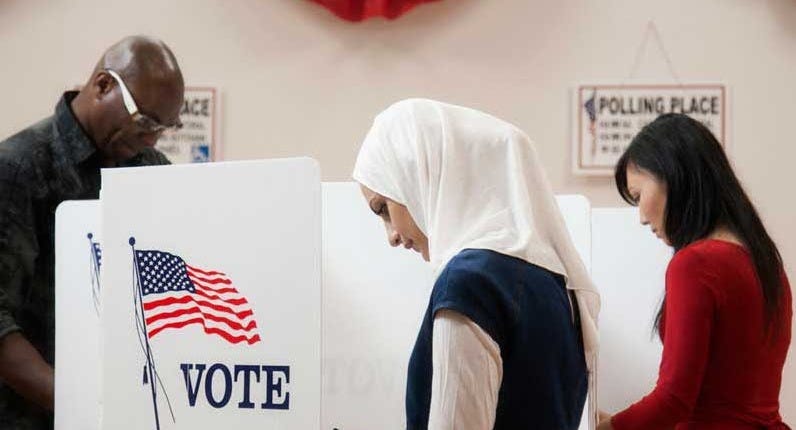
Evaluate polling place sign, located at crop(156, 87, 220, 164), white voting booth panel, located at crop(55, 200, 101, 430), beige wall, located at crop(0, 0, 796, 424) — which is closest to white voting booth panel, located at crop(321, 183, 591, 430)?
white voting booth panel, located at crop(55, 200, 101, 430)

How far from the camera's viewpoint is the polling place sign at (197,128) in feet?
10.4

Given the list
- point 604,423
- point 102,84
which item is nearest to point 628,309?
point 604,423

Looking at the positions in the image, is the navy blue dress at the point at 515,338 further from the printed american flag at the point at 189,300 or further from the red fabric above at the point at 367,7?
the red fabric above at the point at 367,7

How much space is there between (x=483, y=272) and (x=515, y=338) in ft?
0.32

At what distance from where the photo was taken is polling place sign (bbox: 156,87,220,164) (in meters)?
3.17

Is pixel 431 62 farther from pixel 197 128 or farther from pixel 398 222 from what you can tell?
pixel 398 222

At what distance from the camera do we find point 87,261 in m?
1.75

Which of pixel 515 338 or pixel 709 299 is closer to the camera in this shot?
pixel 515 338

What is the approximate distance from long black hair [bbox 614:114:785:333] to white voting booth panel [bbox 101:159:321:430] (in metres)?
0.77

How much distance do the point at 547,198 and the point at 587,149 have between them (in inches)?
72.4

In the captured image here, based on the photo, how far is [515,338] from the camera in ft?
3.85

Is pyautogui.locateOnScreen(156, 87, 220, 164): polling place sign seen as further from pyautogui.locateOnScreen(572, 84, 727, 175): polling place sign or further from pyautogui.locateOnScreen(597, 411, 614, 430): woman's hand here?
pyautogui.locateOnScreen(597, 411, 614, 430): woman's hand

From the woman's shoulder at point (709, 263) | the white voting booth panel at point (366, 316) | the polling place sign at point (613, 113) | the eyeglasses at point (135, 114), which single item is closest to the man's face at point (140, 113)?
the eyeglasses at point (135, 114)

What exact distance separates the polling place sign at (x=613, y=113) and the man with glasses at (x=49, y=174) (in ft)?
4.88
